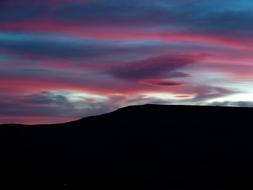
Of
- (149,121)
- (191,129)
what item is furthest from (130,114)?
(191,129)

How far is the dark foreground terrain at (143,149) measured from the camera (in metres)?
59.6

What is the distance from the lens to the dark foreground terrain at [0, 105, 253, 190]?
59.6 m

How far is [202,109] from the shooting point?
90812 millimetres

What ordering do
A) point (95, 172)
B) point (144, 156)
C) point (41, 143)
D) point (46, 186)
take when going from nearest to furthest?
point (46, 186)
point (95, 172)
point (144, 156)
point (41, 143)

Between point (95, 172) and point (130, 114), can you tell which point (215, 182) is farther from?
point (130, 114)

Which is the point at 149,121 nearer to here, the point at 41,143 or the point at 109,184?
the point at 41,143

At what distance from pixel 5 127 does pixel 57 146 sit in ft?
46.0

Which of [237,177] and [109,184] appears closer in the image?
[109,184]

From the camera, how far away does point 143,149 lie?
258 ft

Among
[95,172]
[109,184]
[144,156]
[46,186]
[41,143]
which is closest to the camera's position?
[46,186]

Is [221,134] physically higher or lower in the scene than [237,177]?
higher

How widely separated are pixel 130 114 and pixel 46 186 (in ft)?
155

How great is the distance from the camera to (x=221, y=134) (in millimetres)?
82062

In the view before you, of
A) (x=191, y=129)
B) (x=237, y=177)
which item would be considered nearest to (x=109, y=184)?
(x=237, y=177)
